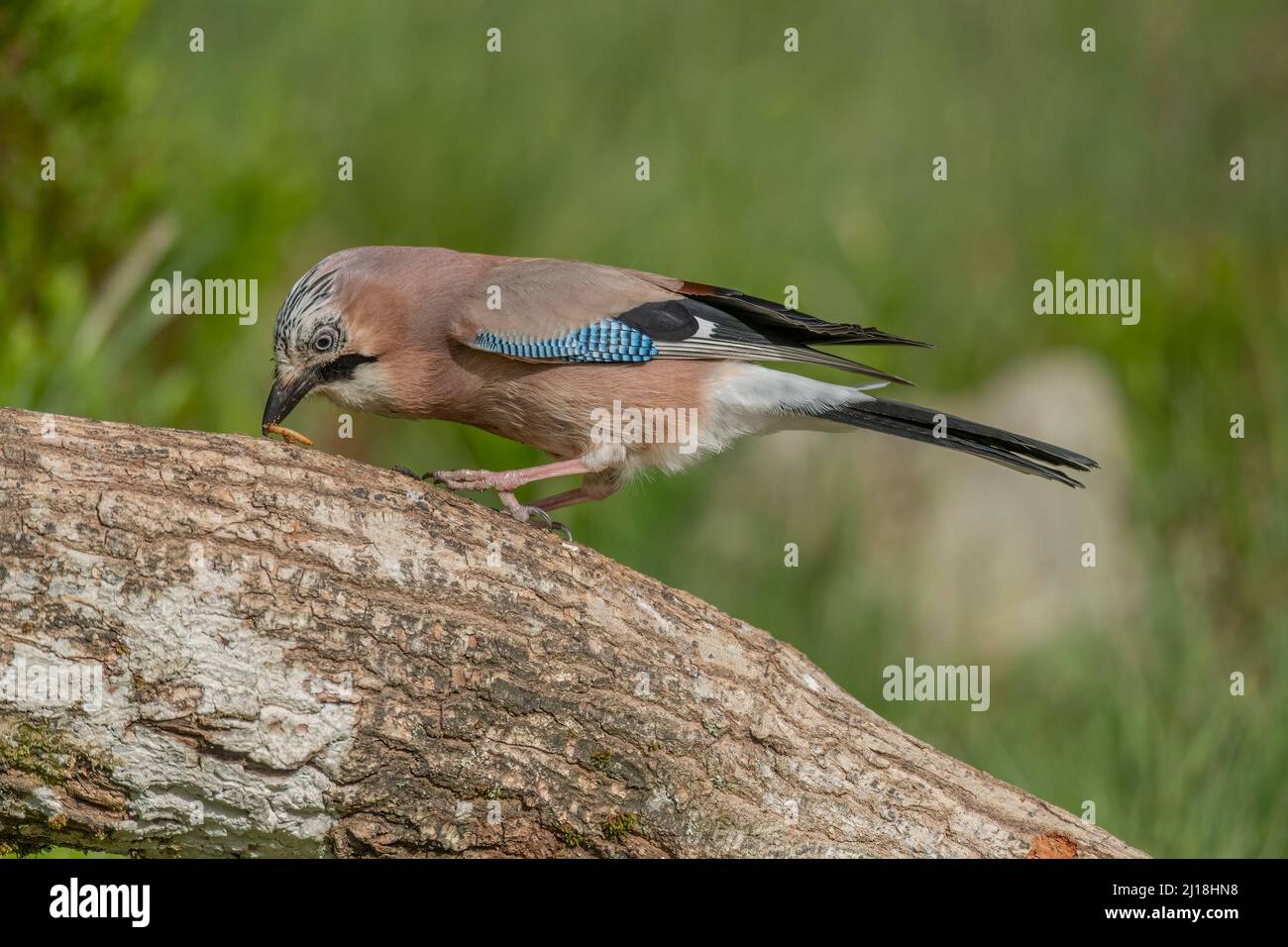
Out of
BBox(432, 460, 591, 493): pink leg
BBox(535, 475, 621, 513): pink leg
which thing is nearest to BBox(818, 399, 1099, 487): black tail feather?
BBox(535, 475, 621, 513): pink leg

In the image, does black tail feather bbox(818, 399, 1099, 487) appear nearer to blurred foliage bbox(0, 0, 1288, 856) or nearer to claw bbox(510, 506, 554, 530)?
claw bbox(510, 506, 554, 530)

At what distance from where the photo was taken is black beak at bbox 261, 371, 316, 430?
18.6 feet

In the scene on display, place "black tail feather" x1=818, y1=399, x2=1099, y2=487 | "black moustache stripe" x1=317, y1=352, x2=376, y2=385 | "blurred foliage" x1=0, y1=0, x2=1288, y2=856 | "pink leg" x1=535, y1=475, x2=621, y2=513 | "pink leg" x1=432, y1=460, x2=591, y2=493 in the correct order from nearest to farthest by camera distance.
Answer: "pink leg" x1=432, y1=460, x2=591, y2=493, "black tail feather" x1=818, y1=399, x2=1099, y2=487, "black moustache stripe" x1=317, y1=352, x2=376, y2=385, "pink leg" x1=535, y1=475, x2=621, y2=513, "blurred foliage" x1=0, y1=0, x2=1288, y2=856

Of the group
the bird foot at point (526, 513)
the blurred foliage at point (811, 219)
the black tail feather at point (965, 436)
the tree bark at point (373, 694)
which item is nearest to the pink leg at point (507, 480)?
the bird foot at point (526, 513)

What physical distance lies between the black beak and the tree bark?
1.06m

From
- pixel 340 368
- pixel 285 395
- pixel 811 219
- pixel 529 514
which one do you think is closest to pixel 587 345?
pixel 529 514

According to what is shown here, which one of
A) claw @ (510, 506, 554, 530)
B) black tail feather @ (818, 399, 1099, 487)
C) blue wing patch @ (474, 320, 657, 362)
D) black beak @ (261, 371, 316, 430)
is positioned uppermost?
blue wing patch @ (474, 320, 657, 362)

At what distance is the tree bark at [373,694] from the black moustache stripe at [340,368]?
1.12 metres

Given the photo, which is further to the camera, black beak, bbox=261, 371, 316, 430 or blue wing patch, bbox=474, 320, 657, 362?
blue wing patch, bbox=474, 320, 657, 362

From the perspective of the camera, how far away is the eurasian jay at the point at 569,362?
573 cm

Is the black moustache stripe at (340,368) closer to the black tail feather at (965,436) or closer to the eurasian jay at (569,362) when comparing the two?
the eurasian jay at (569,362)

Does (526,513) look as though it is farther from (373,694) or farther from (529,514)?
(373,694)

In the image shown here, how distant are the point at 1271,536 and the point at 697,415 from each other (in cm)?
616
